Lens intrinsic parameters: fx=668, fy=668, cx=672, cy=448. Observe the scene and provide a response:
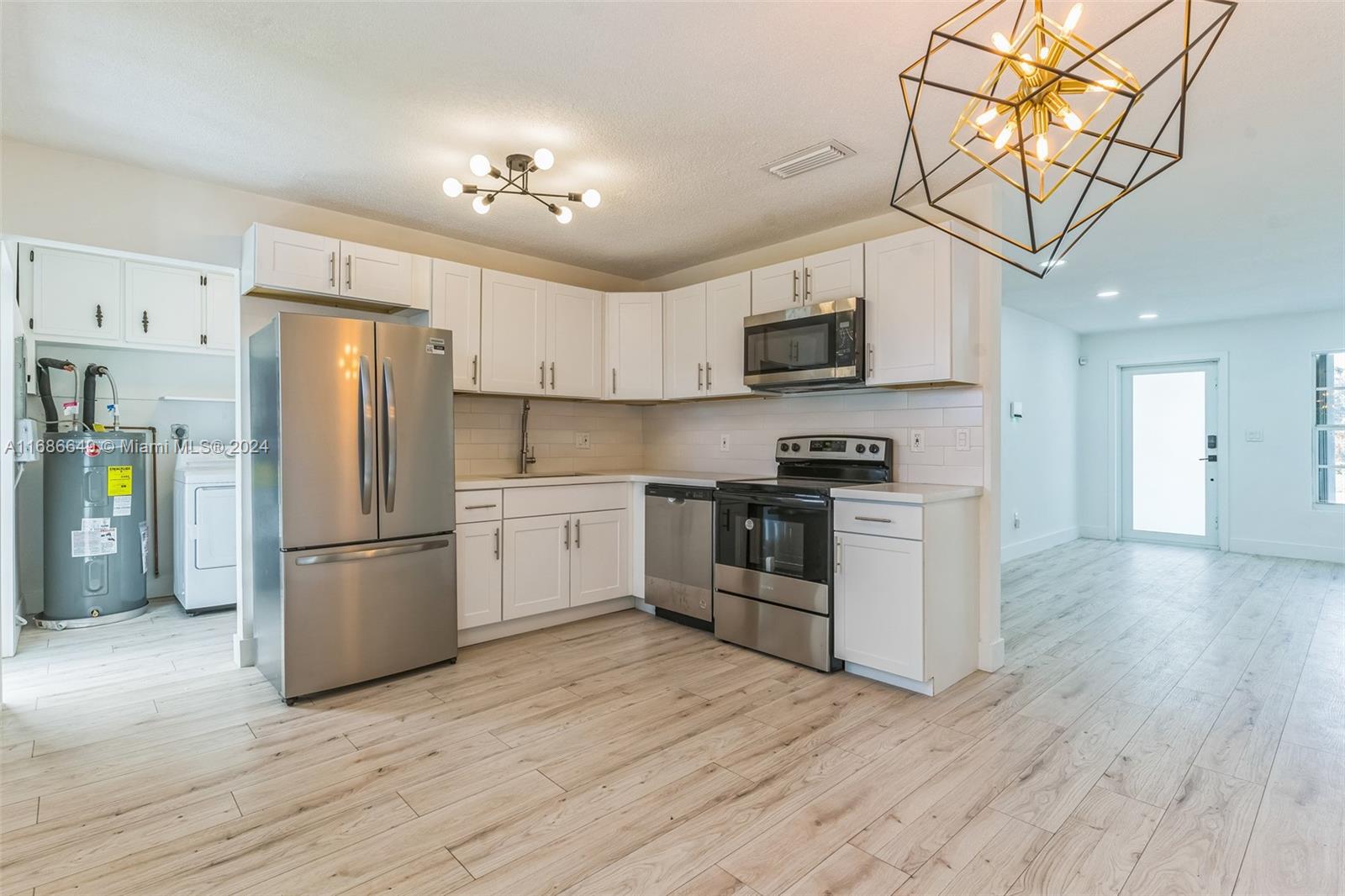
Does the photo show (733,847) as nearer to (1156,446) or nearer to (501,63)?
(501,63)

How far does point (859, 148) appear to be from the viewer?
2914 millimetres

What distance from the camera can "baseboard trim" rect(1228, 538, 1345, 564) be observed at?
6152mm

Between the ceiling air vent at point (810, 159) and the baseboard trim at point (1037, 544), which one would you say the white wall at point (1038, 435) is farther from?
the ceiling air vent at point (810, 159)

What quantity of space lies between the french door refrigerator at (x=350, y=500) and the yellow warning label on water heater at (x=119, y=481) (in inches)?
68.6

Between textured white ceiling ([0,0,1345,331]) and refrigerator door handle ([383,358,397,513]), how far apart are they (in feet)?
3.23

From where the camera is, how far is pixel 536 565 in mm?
3879

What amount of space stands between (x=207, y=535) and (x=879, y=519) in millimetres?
4281

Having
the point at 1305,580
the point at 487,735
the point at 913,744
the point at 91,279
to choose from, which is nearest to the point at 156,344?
the point at 91,279

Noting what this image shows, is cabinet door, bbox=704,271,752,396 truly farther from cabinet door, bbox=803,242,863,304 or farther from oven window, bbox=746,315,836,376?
cabinet door, bbox=803,242,863,304

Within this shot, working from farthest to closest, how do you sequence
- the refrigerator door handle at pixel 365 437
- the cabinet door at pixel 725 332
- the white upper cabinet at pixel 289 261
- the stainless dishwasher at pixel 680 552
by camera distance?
1. the cabinet door at pixel 725 332
2. the stainless dishwasher at pixel 680 552
3. the white upper cabinet at pixel 289 261
4. the refrigerator door handle at pixel 365 437

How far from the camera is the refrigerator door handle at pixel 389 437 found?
313cm

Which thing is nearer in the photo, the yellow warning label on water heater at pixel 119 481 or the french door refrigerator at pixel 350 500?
the french door refrigerator at pixel 350 500

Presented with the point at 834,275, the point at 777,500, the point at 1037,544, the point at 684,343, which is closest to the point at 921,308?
the point at 834,275

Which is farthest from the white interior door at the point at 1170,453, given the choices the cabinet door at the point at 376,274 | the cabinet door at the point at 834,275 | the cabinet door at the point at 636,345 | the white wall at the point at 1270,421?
the cabinet door at the point at 376,274
